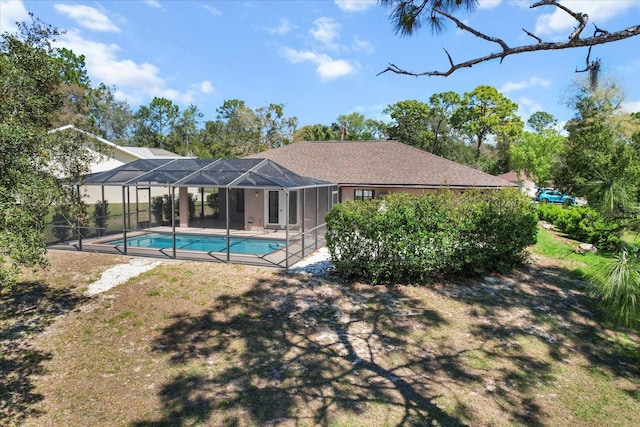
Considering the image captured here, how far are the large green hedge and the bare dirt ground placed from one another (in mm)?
494

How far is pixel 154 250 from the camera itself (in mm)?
12789

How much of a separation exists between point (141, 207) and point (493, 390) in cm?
2140

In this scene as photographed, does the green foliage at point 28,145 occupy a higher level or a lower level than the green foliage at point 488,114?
lower

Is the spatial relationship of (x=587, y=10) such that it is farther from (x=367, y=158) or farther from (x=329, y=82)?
(x=329, y=82)

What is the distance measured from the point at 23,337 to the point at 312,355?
17.9 ft

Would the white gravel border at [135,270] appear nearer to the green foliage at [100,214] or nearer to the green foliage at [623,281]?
the green foliage at [100,214]

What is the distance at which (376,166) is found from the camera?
1952 centimetres

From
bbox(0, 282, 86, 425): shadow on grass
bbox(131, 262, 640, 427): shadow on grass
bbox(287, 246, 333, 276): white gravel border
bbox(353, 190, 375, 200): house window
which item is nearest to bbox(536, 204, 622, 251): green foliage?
bbox(131, 262, 640, 427): shadow on grass

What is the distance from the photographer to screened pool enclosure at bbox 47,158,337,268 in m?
12.2

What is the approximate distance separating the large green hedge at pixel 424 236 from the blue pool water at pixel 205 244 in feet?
15.3

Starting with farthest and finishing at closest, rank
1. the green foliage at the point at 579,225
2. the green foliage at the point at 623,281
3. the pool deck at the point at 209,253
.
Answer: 1. the green foliage at the point at 579,225
2. the pool deck at the point at 209,253
3. the green foliage at the point at 623,281

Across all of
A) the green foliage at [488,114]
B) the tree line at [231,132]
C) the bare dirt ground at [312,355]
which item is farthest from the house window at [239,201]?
the green foliage at [488,114]

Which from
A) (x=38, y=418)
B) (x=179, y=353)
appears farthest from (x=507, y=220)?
(x=38, y=418)

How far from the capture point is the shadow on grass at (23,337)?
16.1 feet
